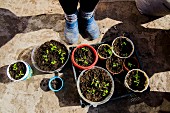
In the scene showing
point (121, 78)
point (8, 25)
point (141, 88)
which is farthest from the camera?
point (8, 25)

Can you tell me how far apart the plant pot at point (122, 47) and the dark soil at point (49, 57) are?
0.42m

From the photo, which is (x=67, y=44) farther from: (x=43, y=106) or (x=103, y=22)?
(x=43, y=106)

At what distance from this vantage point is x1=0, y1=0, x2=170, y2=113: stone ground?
219 centimetres

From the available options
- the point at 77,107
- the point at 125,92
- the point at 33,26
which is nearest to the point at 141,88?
the point at 125,92

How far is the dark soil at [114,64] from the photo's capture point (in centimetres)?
219

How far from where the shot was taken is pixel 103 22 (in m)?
2.48

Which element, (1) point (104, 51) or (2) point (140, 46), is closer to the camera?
(1) point (104, 51)

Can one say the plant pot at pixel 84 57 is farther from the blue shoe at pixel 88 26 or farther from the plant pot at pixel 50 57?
the blue shoe at pixel 88 26

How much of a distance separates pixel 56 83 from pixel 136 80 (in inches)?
26.0

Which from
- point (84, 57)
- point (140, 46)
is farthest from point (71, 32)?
point (140, 46)

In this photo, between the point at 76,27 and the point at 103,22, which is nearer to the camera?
the point at 76,27

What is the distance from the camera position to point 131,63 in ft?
7.27

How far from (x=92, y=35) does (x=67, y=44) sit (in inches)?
9.5

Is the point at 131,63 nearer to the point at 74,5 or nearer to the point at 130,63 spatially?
the point at 130,63
